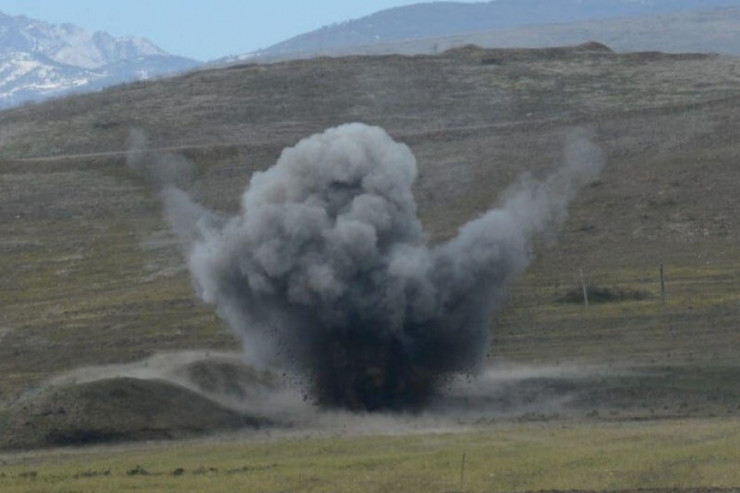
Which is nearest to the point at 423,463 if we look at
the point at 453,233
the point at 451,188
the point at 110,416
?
the point at 110,416

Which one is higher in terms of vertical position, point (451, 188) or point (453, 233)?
point (453, 233)

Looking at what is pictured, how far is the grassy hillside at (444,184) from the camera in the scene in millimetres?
75000

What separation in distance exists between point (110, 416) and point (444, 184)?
55.9 metres

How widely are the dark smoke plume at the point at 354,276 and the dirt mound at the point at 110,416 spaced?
422cm

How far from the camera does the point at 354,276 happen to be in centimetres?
5856

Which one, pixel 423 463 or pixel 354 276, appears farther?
pixel 354 276

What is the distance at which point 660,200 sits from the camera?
98188mm

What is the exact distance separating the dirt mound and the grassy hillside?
40.1 ft

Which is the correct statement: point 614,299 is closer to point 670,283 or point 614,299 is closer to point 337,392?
point 670,283

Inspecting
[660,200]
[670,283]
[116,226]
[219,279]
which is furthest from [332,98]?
[219,279]

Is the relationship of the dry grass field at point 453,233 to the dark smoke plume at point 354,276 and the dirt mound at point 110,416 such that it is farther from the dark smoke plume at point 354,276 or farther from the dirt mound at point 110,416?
the dark smoke plume at point 354,276

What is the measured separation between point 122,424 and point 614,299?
31.6m

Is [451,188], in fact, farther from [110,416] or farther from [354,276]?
[110,416]

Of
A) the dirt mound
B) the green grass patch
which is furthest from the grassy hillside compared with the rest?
the green grass patch
